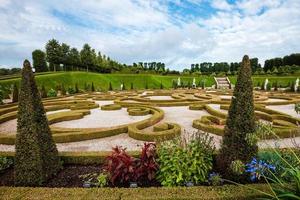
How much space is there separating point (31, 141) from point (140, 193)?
244 cm

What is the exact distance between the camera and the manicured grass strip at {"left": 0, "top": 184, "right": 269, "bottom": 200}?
4297 millimetres

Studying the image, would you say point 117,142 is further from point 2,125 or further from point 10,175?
point 2,125

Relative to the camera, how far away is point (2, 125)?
1206 cm

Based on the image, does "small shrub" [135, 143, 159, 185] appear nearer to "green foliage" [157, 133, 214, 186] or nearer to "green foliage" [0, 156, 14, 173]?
"green foliage" [157, 133, 214, 186]

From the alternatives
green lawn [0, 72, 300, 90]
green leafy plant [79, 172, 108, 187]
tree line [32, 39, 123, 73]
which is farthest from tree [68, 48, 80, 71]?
green leafy plant [79, 172, 108, 187]

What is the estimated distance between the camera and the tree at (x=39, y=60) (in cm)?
5837

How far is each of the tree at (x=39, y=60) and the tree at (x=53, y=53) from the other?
1.41 m

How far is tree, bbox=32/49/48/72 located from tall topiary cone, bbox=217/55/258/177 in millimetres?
60751

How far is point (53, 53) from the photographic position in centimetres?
6125

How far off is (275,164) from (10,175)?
5.67 meters

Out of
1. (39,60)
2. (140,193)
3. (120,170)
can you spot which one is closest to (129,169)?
(120,170)

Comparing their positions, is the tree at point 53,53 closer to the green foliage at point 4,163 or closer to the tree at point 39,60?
the tree at point 39,60

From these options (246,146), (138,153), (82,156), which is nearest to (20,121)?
(82,156)

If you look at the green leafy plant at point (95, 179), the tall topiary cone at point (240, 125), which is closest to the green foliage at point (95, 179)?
the green leafy plant at point (95, 179)
